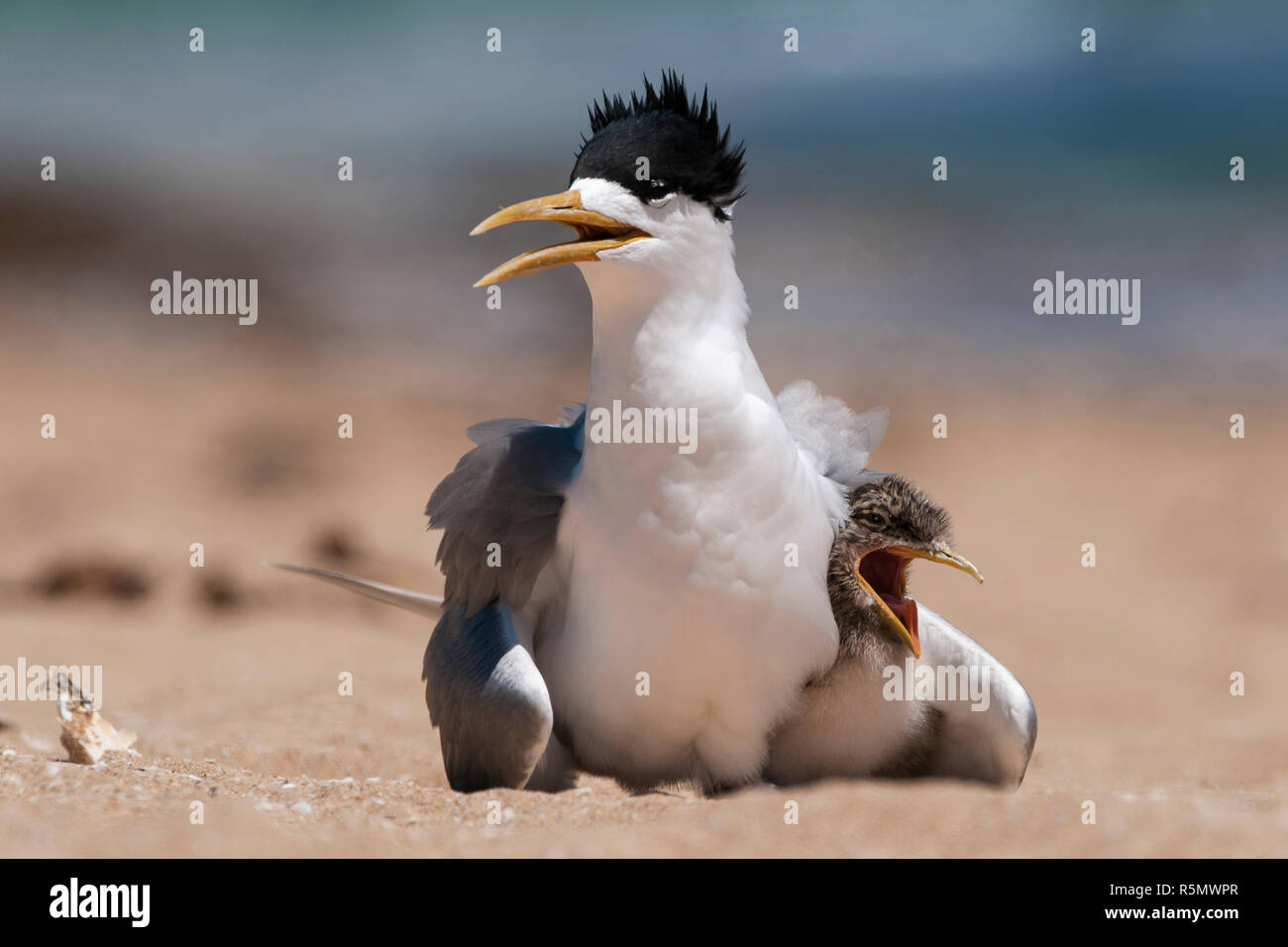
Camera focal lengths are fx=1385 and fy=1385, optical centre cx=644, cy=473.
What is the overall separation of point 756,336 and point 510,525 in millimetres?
11182

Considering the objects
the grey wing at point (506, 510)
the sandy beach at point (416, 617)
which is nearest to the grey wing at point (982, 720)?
the sandy beach at point (416, 617)

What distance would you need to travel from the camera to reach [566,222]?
12.5 ft

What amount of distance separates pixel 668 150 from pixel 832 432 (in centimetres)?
107

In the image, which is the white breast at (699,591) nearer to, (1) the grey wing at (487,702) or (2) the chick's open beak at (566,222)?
(1) the grey wing at (487,702)

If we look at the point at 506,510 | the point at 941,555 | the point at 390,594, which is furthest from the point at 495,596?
the point at 941,555

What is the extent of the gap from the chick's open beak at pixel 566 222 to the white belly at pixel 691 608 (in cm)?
53

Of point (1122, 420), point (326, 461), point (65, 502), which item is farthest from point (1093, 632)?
point (65, 502)

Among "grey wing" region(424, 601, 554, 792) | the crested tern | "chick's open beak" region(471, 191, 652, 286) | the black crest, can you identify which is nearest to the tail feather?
"grey wing" region(424, 601, 554, 792)

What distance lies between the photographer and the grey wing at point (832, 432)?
14.0 ft

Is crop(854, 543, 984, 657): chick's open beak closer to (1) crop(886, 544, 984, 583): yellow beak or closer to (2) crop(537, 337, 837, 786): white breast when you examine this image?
(1) crop(886, 544, 984, 583): yellow beak

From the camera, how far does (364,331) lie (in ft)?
52.1

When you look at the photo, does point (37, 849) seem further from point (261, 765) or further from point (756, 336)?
point (756, 336)

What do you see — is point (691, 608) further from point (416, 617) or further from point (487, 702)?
point (416, 617)

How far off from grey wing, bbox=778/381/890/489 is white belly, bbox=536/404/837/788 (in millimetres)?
269
